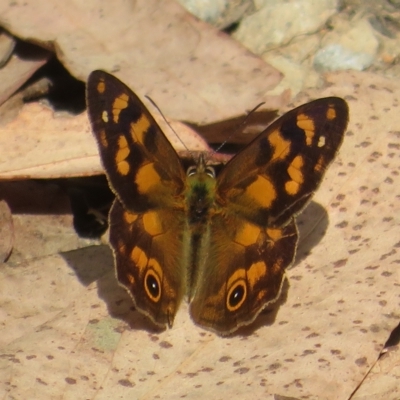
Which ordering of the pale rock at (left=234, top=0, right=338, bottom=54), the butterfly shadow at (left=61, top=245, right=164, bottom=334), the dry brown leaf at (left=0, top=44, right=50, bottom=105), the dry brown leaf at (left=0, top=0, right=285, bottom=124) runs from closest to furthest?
the butterfly shadow at (left=61, top=245, right=164, bottom=334) → the dry brown leaf at (left=0, top=0, right=285, bottom=124) → the dry brown leaf at (left=0, top=44, right=50, bottom=105) → the pale rock at (left=234, top=0, right=338, bottom=54)

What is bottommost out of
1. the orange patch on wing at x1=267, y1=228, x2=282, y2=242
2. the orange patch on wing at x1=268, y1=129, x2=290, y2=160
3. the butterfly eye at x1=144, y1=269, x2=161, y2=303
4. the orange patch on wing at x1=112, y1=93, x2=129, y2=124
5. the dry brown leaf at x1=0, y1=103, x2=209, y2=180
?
the dry brown leaf at x1=0, y1=103, x2=209, y2=180

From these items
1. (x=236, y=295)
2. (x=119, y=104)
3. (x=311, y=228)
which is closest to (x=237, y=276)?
(x=236, y=295)

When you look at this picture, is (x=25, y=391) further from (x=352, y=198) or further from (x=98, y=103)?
(x=352, y=198)

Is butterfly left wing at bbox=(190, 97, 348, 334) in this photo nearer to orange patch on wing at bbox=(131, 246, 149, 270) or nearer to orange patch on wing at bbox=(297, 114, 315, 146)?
orange patch on wing at bbox=(297, 114, 315, 146)

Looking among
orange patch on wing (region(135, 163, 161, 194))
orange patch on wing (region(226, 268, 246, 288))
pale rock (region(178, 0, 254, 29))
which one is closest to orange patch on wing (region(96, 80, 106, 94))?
orange patch on wing (region(135, 163, 161, 194))

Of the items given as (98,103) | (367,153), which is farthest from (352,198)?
(98,103)

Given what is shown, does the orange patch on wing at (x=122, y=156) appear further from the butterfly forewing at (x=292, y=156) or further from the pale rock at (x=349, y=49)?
the pale rock at (x=349, y=49)

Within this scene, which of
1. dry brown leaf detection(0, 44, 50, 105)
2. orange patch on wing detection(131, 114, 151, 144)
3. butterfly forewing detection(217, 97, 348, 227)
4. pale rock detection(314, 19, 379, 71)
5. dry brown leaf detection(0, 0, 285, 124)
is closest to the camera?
butterfly forewing detection(217, 97, 348, 227)
